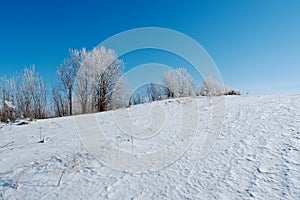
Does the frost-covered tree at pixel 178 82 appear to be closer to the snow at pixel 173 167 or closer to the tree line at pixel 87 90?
the tree line at pixel 87 90

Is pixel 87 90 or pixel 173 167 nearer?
pixel 173 167

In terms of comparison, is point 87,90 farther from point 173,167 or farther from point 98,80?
point 173,167

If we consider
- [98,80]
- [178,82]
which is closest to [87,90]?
[98,80]

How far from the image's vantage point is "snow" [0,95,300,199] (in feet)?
6.36

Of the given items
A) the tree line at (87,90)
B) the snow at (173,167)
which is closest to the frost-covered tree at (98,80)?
the tree line at (87,90)

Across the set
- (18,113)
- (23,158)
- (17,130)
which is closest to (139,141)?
(23,158)

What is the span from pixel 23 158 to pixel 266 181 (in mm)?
3710

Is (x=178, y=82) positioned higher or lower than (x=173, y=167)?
higher

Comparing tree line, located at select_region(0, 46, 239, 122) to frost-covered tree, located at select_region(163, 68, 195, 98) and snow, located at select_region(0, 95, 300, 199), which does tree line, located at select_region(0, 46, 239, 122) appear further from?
snow, located at select_region(0, 95, 300, 199)

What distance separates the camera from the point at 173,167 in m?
2.49

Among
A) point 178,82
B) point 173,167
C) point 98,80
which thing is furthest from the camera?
point 178,82

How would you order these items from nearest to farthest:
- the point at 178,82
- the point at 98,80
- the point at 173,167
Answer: the point at 173,167 → the point at 98,80 → the point at 178,82

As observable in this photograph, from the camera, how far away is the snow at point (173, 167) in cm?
194

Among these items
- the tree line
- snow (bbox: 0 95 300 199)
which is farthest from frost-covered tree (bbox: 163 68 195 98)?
snow (bbox: 0 95 300 199)
